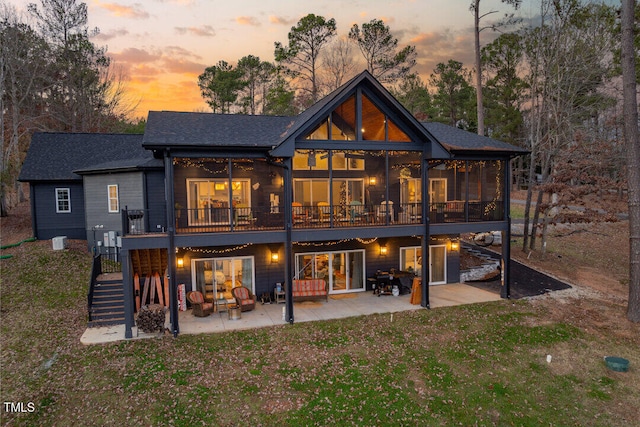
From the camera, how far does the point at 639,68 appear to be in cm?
2764

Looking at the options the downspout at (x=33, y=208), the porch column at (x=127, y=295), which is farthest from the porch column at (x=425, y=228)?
the downspout at (x=33, y=208)

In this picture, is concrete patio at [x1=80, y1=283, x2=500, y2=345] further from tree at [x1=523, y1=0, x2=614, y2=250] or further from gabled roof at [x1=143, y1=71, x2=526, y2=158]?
tree at [x1=523, y1=0, x2=614, y2=250]

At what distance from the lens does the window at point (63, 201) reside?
20797mm

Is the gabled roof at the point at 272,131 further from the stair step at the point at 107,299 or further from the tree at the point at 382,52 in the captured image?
the tree at the point at 382,52

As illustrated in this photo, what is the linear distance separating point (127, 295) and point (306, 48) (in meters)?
28.0

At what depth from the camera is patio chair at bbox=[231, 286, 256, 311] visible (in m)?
14.5

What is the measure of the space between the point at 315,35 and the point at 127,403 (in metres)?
32.0

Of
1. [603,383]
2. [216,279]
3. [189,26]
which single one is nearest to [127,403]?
[216,279]

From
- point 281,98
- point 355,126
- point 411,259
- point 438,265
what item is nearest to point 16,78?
point 281,98

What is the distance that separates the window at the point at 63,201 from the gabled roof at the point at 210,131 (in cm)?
924

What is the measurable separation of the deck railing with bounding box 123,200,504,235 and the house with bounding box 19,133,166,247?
82.5 inches

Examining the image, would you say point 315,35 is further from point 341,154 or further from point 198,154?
point 198,154

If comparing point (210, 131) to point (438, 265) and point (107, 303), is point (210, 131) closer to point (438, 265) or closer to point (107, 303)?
point (107, 303)

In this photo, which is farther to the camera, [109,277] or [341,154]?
[341,154]
